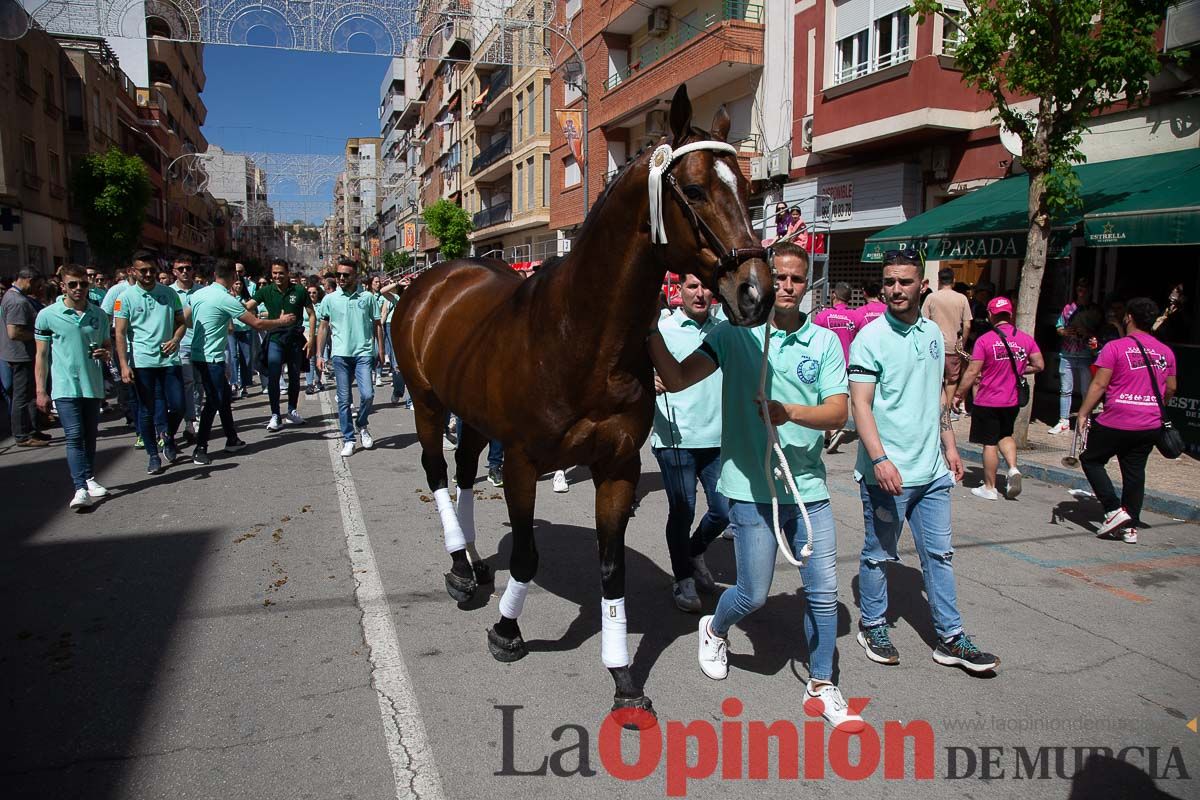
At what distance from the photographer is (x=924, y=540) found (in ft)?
12.3

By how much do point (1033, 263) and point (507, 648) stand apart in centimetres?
862

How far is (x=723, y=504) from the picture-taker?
14.9 ft

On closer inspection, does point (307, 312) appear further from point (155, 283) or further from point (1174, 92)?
point (1174, 92)

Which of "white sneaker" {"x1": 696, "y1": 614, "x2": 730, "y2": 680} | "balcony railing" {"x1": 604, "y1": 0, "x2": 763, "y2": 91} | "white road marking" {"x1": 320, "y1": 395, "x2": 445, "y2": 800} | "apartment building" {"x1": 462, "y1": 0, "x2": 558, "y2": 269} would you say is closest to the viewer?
"white road marking" {"x1": 320, "y1": 395, "x2": 445, "y2": 800}

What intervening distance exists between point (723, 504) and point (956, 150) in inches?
489

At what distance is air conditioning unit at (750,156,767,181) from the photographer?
1862cm

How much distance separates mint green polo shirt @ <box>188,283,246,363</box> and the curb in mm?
8759

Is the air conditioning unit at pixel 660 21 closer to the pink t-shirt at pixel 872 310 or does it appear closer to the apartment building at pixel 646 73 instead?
the apartment building at pixel 646 73

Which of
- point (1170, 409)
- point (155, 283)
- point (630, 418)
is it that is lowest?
point (1170, 409)

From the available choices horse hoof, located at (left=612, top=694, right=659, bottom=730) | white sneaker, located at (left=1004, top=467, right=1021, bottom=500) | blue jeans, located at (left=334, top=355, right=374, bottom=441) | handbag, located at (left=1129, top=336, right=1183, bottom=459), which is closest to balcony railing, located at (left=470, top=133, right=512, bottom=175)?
blue jeans, located at (left=334, top=355, right=374, bottom=441)

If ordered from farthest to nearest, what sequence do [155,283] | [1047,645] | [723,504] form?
[155,283]
[723,504]
[1047,645]

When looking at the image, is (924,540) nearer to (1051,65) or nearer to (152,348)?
(152,348)

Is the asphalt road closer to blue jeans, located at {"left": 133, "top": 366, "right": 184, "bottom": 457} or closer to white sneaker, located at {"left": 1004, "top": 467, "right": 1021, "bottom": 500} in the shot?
white sneaker, located at {"left": 1004, "top": 467, "right": 1021, "bottom": 500}

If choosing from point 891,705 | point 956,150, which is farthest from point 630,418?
point 956,150
